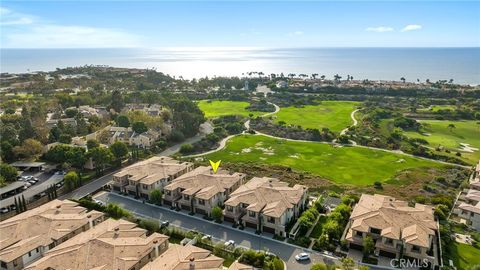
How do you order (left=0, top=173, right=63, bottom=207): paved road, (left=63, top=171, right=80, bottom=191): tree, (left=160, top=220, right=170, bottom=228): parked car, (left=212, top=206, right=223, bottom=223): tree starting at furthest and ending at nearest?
(left=63, top=171, right=80, bottom=191): tree → (left=0, top=173, right=63, bottom=207): paved road → (left=212, top=206, right=223, bottom=223): tree → (left=160, top=220, right=170, bottom=228): parked car

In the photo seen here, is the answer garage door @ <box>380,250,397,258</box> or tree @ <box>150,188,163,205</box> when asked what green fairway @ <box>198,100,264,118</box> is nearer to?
tree @ <box>150,188,163,205</box>

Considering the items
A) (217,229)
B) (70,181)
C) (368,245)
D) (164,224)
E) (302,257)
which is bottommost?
(302,257)

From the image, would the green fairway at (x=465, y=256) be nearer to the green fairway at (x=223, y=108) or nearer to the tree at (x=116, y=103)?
the green fairway at (x=223, y=108)

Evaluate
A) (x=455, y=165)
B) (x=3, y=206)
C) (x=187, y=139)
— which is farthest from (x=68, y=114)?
(x=455, y=165)

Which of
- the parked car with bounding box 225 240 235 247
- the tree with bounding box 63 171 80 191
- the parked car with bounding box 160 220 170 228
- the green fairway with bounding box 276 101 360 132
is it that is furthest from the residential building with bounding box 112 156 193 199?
the green fairway with bounding box 276 101 360 132

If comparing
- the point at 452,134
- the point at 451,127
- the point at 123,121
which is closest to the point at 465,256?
the point at 452,134

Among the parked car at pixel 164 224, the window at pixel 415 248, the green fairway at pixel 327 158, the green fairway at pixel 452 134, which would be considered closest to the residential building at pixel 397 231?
the window at pixel 415 248

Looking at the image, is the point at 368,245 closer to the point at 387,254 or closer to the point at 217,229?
the point at 387,254
